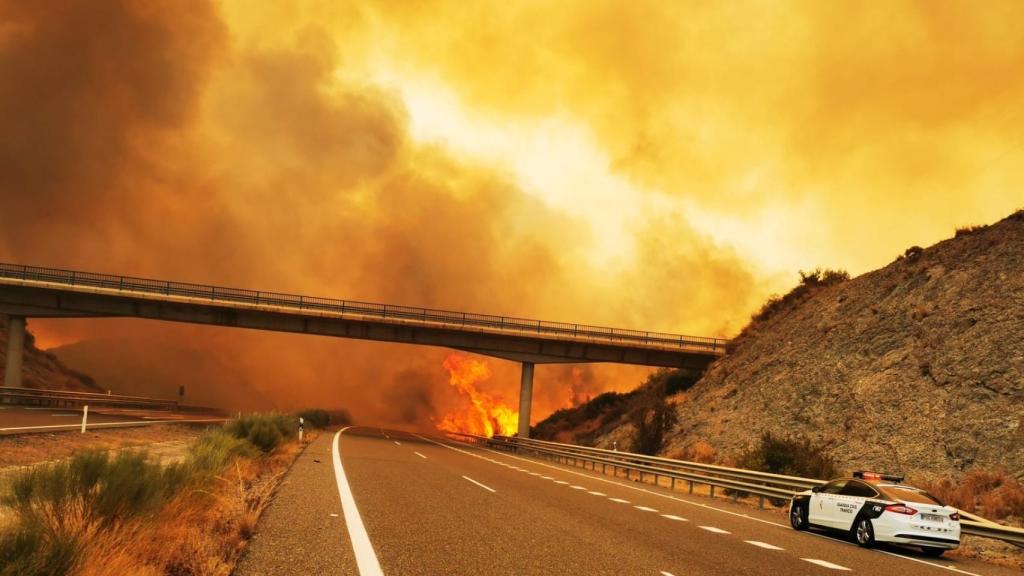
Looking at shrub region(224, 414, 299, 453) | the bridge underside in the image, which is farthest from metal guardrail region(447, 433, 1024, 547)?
the bridge underside

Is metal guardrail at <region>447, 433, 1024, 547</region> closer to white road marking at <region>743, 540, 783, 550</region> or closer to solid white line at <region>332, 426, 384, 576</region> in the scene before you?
white road marking at <region>743, 540, 783, 550</region>

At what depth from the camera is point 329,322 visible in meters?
51.0

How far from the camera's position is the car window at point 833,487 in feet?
46.8

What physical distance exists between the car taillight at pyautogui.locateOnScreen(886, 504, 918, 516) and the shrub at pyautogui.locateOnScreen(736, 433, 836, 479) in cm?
1147

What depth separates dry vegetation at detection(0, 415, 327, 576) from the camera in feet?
15.8

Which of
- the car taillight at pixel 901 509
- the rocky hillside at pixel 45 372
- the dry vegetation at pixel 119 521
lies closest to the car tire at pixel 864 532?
the car taillight at pixel 901 509

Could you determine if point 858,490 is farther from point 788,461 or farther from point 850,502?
point 788,461

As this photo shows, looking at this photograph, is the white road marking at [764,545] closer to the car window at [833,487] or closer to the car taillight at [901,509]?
the car taillight at [901,509]

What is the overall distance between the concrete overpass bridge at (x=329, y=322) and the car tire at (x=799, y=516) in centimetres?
3585

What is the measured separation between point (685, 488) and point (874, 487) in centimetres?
1300

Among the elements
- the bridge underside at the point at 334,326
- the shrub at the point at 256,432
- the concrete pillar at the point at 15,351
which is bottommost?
the shrub at the point at 256,432

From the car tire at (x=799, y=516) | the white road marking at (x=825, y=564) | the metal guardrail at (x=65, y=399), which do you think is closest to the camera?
the white road marking at (x=825, y=564)

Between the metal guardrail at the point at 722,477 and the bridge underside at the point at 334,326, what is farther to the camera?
the bridge underside at the point at 334,326

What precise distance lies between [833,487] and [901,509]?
2237 millimetres
